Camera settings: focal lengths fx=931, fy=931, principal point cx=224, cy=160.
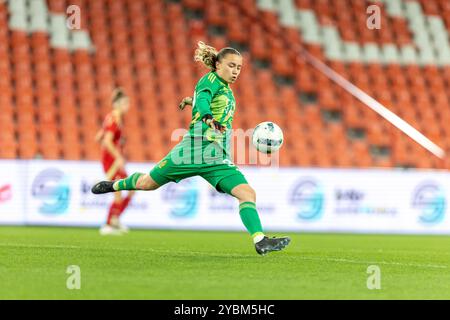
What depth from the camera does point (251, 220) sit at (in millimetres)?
8086

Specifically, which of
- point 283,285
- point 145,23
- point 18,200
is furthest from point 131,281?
point 145,23

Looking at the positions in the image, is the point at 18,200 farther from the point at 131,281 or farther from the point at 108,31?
the point at 131,281

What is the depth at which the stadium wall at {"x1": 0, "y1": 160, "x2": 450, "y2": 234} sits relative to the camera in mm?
14633

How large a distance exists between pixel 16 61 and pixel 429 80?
9310 millimetres

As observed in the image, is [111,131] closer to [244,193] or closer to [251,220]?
[244,193]

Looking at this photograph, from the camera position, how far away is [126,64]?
19.0m

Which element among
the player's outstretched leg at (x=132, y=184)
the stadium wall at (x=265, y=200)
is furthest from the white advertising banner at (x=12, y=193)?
the player's outstretched leg at (x=132, y=184)

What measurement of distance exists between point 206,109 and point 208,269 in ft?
4.36

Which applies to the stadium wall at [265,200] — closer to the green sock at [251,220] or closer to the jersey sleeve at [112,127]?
the jersey sleeve at [112,127]

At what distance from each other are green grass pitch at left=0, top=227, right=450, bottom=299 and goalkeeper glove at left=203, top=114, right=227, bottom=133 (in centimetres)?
116

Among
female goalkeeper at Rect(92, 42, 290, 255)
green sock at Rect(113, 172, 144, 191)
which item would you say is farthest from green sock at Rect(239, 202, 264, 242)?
green sock at Rect(113, 172, 144, 191)

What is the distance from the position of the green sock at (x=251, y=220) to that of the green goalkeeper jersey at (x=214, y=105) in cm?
55
